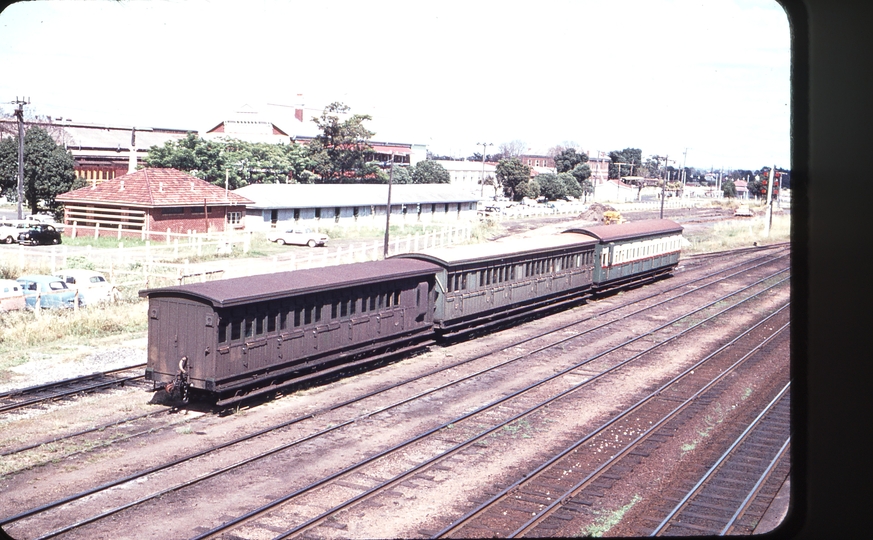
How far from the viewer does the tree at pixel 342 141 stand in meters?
72.4

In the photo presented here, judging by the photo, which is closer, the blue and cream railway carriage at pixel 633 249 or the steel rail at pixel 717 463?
the steel rail at pixel 717 463

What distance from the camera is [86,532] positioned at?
980cm

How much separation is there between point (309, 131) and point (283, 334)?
211 ft

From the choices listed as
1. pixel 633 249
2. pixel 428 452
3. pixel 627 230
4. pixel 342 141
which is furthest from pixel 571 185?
pixel 428 452

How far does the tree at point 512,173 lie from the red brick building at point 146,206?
161 ft

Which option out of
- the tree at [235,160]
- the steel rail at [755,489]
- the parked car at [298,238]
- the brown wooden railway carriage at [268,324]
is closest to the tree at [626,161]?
the tree at [235,160]

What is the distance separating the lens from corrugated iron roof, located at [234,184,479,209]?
51.3m

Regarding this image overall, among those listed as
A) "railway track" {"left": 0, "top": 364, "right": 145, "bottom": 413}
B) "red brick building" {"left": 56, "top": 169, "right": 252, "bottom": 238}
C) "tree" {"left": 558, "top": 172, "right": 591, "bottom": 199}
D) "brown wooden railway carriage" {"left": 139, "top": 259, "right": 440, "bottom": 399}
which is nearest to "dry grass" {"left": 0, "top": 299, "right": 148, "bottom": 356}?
"railway track" {"left": 0, "top": 364, "right": 145, "bottom": 413}

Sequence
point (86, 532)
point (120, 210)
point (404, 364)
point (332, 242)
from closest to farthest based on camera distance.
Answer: point (86, 532) → point (404, 364) → point (120, 210) → point (332, 242)

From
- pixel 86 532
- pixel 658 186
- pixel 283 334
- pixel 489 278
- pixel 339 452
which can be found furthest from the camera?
pixel 658 186

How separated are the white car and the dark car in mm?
14304

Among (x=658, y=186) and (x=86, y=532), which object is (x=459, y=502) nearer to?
(x=86, y=532)

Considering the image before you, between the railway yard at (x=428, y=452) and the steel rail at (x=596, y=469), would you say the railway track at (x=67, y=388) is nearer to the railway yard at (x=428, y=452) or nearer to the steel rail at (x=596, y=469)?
the railway yard at (x=428, y=452)

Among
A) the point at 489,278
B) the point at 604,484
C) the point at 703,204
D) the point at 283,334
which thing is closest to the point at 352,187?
the point at 489,278
